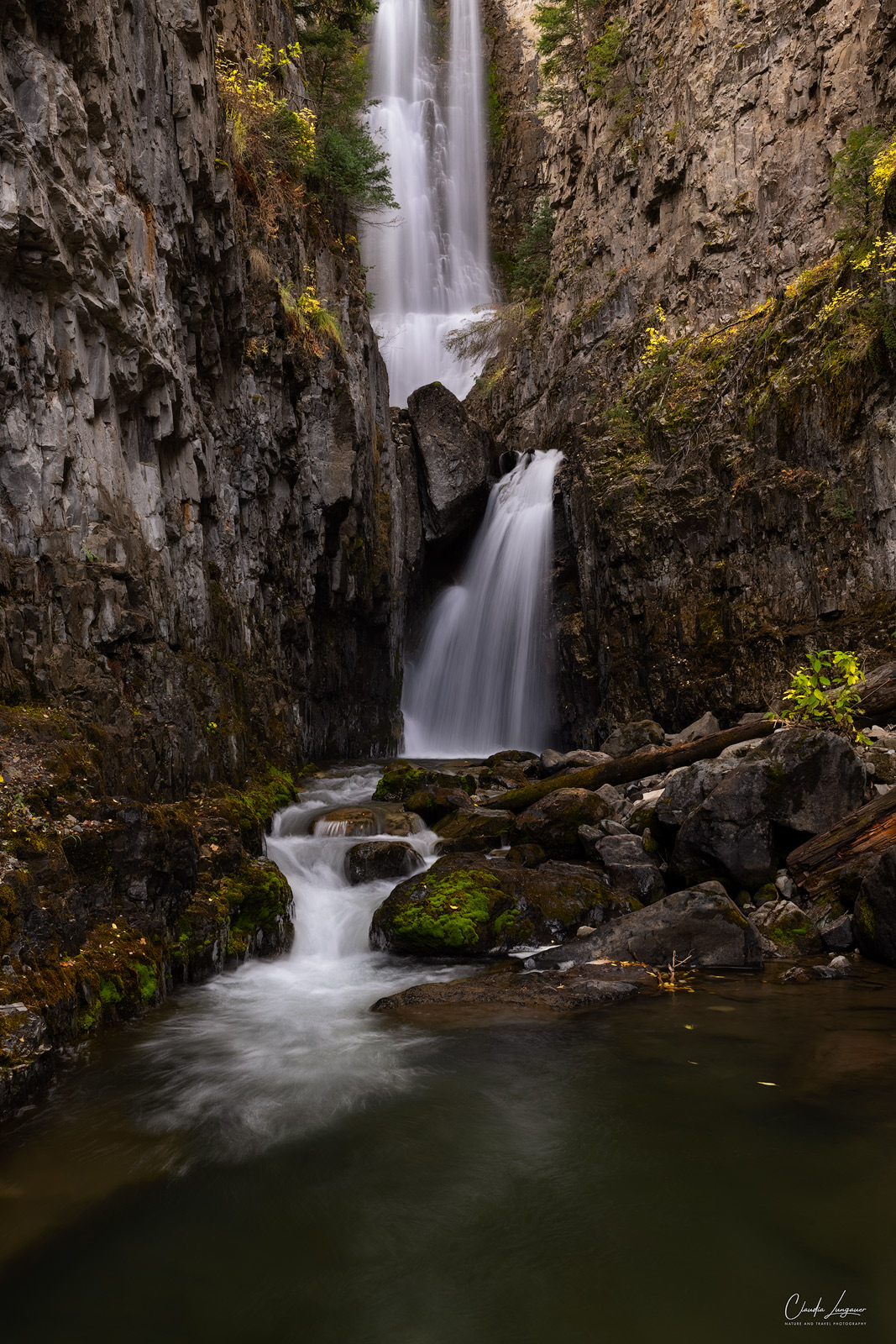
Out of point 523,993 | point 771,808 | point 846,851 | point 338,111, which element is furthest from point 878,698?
point 338,111

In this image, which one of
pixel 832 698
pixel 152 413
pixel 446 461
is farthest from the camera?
pixel 446 461

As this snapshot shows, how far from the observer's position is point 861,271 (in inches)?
497

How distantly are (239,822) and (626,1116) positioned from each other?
6.09 meters

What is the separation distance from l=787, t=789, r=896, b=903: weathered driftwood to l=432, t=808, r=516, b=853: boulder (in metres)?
3.96

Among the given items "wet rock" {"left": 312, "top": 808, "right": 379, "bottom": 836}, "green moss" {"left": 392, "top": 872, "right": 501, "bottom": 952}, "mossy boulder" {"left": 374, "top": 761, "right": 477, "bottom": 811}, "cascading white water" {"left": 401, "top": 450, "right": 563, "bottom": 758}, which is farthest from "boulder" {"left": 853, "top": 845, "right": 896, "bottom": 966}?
"cascading white water" {"left": 401, "top": 450, "right": 563, "bottom": 758}

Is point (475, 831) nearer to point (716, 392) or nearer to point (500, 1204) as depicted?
point (500, 1204)

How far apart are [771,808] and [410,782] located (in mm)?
6811

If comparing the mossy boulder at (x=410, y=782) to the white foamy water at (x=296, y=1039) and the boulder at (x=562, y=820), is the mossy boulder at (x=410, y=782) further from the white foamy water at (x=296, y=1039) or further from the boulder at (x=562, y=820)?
the white foamy water at (x=296, y=1039)

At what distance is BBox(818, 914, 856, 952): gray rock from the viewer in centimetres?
682

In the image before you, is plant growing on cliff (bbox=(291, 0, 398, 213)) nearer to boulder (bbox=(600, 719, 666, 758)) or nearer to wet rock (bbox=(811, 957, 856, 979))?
boulder (bbox=(600, 719, 666, 758))

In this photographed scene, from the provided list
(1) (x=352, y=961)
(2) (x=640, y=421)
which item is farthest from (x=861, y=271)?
(1) (x=352, y=961)

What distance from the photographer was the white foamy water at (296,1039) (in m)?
4.79

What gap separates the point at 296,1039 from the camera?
→ 19.8 ft

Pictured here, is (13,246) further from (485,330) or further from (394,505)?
(485,330)
